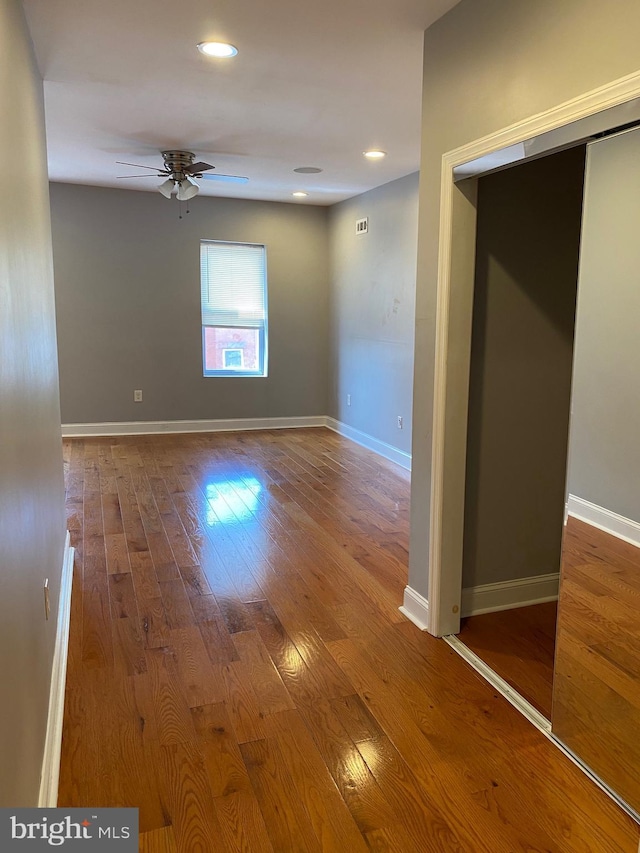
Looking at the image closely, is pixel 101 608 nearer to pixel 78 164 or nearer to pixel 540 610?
pixel 540 610

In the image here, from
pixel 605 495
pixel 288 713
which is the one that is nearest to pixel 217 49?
pixel 605 495

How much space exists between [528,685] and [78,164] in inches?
205

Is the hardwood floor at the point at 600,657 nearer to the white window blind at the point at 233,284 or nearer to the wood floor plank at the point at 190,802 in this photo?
the wood floor plank at the point at 190,802

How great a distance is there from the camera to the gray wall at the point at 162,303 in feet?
21.0

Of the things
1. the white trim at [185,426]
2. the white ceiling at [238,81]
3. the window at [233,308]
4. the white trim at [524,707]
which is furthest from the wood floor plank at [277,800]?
the window at [233,308]

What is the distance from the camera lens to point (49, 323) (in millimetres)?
2867

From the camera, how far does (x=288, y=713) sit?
216 centimetres

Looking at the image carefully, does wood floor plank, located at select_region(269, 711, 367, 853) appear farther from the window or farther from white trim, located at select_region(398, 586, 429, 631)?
the window

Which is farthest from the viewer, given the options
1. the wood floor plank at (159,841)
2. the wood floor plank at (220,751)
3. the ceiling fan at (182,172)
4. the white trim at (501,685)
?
the ceiling fan at (182,172)

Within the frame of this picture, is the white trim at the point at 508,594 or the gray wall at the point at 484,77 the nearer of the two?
the gray wall at the point at 484,77

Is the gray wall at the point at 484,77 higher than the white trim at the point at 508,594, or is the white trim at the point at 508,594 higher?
the gray wall at the point at 484,77

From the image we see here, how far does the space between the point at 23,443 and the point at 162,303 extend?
17.2 ft

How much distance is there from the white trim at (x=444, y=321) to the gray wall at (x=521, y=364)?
0.64 feet

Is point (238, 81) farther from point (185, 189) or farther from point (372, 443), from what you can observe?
point (372, 443)
